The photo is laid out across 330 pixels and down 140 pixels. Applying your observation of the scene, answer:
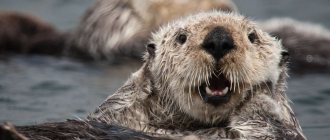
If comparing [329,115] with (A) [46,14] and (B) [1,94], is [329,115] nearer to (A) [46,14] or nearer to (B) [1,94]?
(B) [1,94]

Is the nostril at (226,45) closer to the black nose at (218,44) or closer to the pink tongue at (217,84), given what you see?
the black nose at (218,44)

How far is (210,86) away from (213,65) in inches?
7.1

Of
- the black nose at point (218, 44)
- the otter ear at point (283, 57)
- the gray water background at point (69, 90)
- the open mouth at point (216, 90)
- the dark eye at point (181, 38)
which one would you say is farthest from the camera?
the gray water background at point (69, 90)

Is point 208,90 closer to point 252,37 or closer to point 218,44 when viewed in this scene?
point 218,44

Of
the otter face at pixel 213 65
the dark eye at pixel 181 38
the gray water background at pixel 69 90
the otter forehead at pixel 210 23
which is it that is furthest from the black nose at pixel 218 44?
the gray water background at pixel 69 90

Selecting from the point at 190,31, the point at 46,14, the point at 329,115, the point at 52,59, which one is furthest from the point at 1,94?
the point at 46,14

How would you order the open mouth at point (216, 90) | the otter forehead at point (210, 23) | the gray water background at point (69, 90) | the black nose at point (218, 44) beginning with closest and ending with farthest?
the black nose at point (218, 44)
the open mouth at point (216, 90)
the otter forehead at point (210, 23)
the gray water background at point (69, 90)

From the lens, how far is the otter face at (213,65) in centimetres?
466

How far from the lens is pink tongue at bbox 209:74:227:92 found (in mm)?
4762

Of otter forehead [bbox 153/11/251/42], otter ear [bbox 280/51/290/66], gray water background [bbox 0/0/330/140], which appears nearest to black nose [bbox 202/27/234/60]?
otter forehead [bbox 153/11/251/42]

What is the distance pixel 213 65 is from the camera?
4.66 meters

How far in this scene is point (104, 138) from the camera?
4.58 m

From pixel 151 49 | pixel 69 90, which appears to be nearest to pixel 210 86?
pixel 151 49

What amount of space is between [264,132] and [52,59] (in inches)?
217
